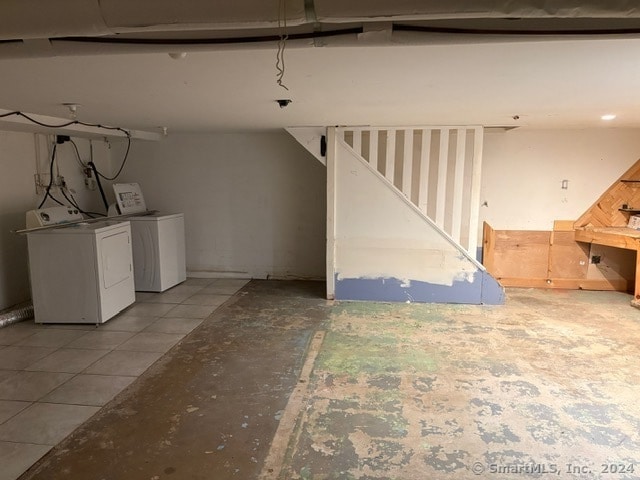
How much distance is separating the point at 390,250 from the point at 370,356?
1.58 m

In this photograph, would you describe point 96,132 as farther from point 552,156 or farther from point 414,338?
point 552,156

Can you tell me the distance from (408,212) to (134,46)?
11.4 ft

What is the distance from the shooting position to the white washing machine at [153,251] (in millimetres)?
4863

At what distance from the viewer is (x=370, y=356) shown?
3.25m

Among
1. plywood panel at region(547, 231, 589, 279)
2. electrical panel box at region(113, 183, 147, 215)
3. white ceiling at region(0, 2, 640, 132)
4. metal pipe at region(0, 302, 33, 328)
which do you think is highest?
white ceiling at region(0, 2, 640, 132)

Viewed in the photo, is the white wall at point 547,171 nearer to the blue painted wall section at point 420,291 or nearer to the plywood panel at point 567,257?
the plywood panel at point 567,257

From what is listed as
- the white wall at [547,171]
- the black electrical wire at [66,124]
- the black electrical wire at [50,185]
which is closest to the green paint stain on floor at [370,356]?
the white wall at [547,171]

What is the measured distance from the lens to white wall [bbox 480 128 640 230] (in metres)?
4.98

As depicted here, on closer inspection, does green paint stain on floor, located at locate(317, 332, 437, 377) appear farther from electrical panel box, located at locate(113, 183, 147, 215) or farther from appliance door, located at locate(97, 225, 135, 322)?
electrical panel box, located at locate(113, 183, 147, 215)

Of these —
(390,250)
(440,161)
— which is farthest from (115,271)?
(440,161)

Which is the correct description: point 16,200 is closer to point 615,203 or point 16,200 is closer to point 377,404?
point 377,404

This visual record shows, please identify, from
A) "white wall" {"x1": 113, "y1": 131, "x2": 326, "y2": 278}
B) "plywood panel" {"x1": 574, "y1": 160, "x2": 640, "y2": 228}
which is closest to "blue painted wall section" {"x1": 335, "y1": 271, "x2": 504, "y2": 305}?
"white wall" {"x1": 113, "y1": 131, "x2": 326, "y2": 278}

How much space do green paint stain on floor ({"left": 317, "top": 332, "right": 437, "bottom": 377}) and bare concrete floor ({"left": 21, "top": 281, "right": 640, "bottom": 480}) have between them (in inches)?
0.6

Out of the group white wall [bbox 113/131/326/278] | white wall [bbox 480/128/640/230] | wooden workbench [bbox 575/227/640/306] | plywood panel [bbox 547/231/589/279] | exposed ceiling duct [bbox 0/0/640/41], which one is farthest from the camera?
white wall [bbox 113/131/326/278]
